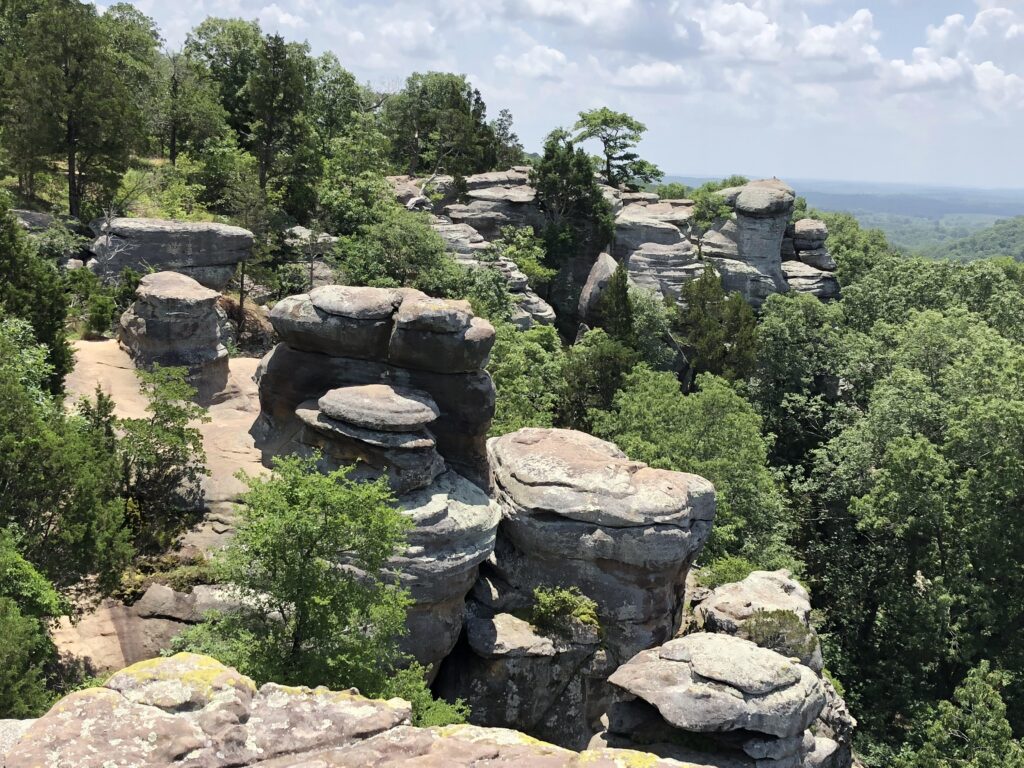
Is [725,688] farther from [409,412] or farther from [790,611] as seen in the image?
[409,412]

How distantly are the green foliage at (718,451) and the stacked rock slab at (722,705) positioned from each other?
37.4 ft

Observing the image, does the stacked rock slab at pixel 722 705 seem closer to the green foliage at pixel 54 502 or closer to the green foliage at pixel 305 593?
the green foliage at pixel 305 593

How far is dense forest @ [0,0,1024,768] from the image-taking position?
15.7 m

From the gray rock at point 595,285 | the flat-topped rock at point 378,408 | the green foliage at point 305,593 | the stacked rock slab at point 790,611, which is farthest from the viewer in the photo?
the gray rock at point 595,285

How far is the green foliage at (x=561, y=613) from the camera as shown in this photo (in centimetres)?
2159

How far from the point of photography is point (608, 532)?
857 inches

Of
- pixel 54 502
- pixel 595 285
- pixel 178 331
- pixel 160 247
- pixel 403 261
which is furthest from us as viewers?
pixel 595 285

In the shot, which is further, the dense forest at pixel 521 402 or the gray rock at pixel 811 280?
the gray rock at pixel 811 280

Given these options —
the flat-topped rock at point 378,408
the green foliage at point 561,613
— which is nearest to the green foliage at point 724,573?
the green foliage at point 561,613

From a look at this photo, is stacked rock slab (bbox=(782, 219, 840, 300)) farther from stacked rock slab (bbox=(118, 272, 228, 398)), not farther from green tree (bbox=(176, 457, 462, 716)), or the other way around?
green tree (bbox=(176, 457, 462, 716))

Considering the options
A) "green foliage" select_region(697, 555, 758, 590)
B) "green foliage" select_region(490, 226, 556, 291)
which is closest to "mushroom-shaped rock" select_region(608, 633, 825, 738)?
"green foliage" select_region(697, 555, 758, 590)

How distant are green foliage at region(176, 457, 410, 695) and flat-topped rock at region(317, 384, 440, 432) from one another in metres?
4.76

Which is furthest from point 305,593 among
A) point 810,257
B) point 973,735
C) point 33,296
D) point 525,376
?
point 810,257

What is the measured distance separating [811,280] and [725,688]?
46.8 m
